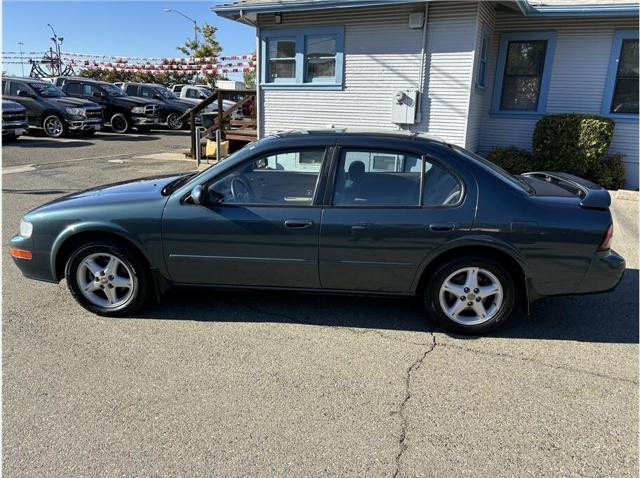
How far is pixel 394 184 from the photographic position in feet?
11.9

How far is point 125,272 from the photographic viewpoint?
385 centimetres

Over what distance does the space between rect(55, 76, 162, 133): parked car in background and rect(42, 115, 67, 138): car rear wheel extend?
242 centimetres

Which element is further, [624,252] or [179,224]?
[624,252]

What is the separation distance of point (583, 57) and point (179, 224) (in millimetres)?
9563

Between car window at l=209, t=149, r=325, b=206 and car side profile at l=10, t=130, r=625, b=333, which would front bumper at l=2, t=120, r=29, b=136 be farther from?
car window at l=209, t=149, r=325, b=206

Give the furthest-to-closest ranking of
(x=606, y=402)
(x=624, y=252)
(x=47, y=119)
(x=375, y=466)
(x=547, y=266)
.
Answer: (x=47, y=119), (x=624, y=252), (x=547, y=266), (x=606, y=402), (x=375, y=466)

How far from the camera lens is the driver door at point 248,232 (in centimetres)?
358

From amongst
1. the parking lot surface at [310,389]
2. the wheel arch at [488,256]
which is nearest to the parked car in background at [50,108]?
the parking lot surface at [310,389]

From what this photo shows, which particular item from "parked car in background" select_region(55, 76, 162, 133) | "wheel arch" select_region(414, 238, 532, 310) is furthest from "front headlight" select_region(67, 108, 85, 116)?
"wheel arch" select_region(414, 238, 532, 310)

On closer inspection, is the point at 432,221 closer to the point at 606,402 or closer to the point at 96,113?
the point at 606,402

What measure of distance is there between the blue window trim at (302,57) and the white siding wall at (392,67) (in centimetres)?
11

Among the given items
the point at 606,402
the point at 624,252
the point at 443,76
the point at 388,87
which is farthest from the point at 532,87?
the point at 606,402

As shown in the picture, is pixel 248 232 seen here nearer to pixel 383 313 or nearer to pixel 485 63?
pixel 383 313

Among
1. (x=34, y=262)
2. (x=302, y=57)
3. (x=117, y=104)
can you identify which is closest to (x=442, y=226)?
(x=34, y=262)
